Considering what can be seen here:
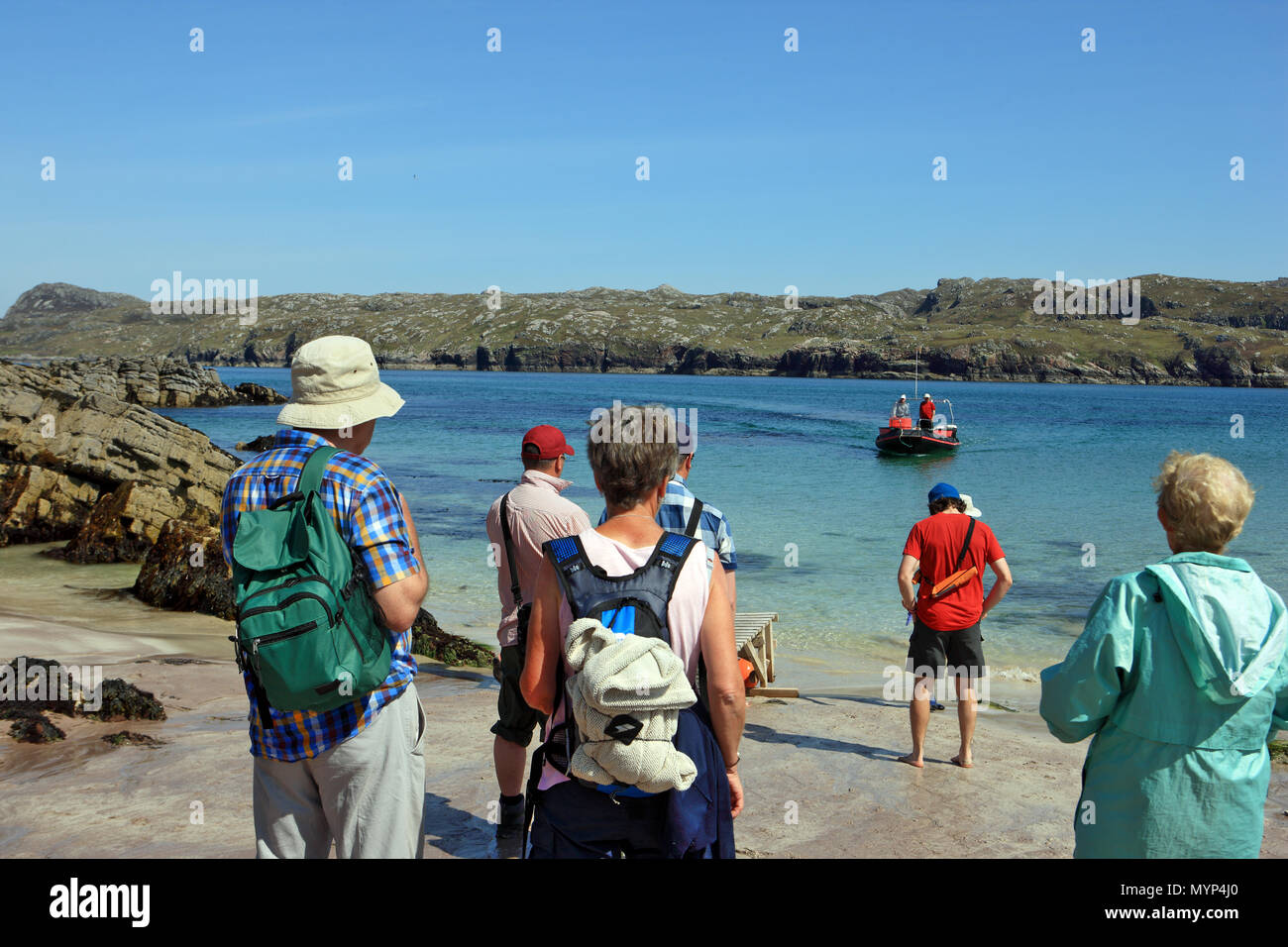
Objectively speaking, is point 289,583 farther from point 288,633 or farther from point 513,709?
point 513,709

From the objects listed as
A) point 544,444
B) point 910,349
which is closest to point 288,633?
point 544,444

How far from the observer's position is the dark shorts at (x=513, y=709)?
462 centimetres

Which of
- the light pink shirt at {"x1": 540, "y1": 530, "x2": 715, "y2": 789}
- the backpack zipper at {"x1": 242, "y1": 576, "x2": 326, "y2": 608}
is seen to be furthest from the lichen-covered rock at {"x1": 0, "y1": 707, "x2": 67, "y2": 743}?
the light pink shirt at {"x1": 540, "y1": 530, "x2": 715, "y2": 789}

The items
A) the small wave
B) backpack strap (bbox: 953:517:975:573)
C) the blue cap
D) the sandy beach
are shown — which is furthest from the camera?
the small wave

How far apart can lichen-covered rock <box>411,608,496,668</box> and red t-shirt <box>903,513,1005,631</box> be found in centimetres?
509

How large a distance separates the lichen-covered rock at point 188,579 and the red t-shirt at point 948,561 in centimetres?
836

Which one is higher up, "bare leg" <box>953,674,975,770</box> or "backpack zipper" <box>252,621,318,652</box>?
"backpack zipper" <box>252,621,318,652</box>

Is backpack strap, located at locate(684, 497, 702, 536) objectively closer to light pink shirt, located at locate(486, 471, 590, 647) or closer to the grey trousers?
light pink shirt, located at locate(486, 471, 590, 647)

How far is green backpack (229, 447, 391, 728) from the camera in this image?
2.59 metres

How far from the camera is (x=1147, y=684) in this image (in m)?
2.70

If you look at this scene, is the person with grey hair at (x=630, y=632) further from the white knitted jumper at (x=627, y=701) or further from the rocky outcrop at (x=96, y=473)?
the rocky outcrop at (x=96, y=473)
